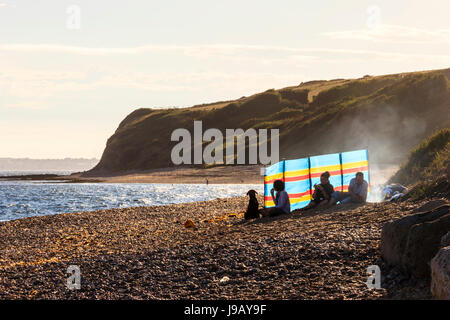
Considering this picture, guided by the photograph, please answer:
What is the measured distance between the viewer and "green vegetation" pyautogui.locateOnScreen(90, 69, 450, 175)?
61.3m

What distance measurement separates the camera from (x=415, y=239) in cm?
902

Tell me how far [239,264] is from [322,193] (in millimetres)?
7290

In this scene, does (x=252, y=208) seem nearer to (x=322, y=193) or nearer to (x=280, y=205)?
(x=280, y=205)

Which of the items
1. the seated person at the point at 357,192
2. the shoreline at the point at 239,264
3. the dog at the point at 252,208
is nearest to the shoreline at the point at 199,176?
the dog at the point at 252,208

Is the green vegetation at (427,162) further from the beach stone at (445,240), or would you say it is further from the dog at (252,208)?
the beach stone at (445,240)

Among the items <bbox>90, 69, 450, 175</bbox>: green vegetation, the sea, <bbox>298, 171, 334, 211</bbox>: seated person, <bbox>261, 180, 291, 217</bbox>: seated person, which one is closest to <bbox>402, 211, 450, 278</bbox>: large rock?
<bbox>298, 171, 334, 211</bbox>: seated person

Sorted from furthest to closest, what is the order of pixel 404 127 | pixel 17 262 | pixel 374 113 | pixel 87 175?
pixel 87 175, pixel 374 113, pixel 404 127, pixel 17 262

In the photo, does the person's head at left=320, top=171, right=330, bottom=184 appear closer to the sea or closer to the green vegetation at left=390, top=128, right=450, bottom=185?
the green vegetation at left=390, top=128, right=450, bottom=185

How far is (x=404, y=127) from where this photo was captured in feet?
200

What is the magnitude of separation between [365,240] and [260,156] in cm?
7204

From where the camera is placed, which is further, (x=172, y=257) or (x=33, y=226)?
(x=33, y=226)

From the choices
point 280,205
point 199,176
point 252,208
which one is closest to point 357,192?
point 280,205
